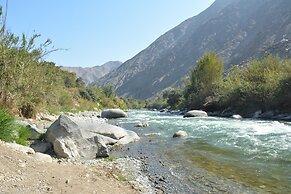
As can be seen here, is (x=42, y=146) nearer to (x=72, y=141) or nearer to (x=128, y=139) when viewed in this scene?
(x=72, y=141)

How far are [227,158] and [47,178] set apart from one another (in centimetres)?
848

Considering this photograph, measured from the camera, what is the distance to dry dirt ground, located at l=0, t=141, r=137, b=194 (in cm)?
816

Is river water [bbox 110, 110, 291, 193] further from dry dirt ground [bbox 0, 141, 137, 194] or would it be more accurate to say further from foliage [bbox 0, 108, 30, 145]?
foliage [bbox 0, 108, 30, 145]

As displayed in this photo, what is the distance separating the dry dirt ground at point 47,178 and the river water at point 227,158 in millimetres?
2269

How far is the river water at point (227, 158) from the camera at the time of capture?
10906 millimetres

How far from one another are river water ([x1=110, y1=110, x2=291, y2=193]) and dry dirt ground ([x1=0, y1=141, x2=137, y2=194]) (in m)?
2.27

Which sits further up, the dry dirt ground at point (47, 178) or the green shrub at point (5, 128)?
the green shrub at point (5, 128)

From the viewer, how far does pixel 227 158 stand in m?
14.9

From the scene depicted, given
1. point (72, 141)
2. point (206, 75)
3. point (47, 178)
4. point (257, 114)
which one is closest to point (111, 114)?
point (257, 114)

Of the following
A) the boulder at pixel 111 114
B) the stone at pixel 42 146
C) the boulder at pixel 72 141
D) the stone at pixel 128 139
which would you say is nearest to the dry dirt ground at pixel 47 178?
the boulder at pixel 72 141

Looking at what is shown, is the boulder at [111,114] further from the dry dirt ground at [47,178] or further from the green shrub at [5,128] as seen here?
the dry dirt ground at [47,178]

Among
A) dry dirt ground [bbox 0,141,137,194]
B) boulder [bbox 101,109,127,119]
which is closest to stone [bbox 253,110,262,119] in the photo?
boulder [bbox 101,109,127,119]

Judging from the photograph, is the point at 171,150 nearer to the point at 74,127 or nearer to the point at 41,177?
the point at 74,127

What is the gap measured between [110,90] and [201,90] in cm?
4881
